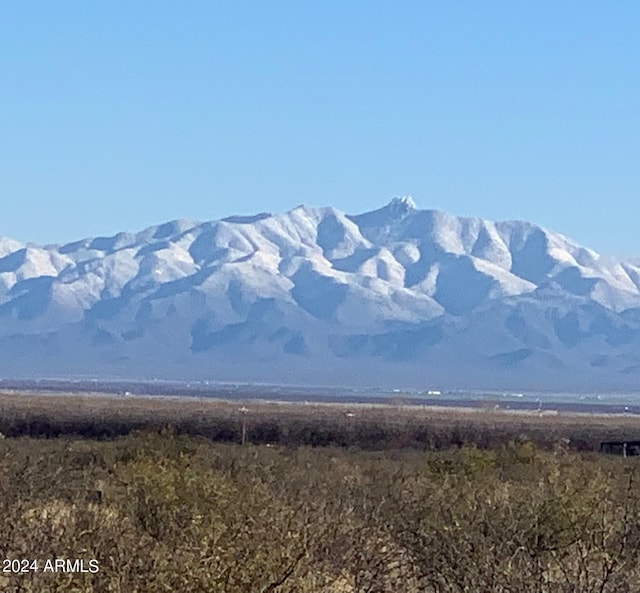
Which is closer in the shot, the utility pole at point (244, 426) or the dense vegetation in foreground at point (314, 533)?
the dense vegetation in foreground at point (314, 533)

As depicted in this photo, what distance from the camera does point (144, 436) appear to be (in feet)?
123

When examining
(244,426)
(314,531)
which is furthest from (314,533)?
(244,426)

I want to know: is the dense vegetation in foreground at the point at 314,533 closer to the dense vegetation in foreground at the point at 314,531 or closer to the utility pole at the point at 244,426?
the dense vegetation in foreground at the point at 314,531

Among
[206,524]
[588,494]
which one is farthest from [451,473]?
[206,524]

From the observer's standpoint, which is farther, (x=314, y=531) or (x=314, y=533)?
(x=314, y=531)

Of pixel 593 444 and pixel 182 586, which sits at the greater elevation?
pixel 182 586

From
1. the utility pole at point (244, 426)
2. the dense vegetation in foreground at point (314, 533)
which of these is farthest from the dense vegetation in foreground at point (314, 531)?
the utility pole at point (244, 426)

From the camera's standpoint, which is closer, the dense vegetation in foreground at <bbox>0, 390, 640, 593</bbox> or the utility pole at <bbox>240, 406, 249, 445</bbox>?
the dense vegetation in foreground at <bbox>0, 390, 640, 593</bbox>

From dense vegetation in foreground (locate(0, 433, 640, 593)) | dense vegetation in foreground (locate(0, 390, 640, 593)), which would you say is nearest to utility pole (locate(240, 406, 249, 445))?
dense vegetation in foreground (locate(0, 390, 640, 593))

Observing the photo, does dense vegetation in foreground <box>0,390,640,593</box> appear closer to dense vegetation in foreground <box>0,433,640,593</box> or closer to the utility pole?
dense vegetation in foreground <box>0,433,640,593</box>

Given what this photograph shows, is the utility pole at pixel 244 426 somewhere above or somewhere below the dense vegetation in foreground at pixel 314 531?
below

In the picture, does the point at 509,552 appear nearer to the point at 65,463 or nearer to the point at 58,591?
the point at 58,591

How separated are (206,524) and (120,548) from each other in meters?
0.97

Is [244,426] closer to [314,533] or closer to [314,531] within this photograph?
[314,531]
